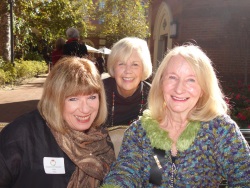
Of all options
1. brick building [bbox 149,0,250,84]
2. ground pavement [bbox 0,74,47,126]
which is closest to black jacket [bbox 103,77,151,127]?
ground pavement [bbox 0,74,47,126]

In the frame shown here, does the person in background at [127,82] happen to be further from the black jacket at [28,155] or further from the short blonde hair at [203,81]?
the black jacket at [28,155]

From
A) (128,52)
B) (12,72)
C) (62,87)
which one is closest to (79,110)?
(62,87)

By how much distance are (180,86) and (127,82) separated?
1237mm

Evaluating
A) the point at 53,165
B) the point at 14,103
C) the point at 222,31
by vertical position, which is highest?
the point at 222,31

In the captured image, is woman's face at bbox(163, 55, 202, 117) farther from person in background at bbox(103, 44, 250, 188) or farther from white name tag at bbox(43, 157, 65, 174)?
white name tag at bbox(43, 157, 65, 174)

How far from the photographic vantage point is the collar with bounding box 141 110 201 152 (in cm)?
210

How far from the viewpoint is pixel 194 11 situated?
9992mm

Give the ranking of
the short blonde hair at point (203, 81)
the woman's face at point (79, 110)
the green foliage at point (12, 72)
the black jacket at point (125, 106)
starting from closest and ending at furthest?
the short blonde hair at point (203, 81) < the woman's face at point (79, 110) < the black jacket at point (125, 106) < the green foliage at point (12, 72)

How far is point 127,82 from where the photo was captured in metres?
3.34

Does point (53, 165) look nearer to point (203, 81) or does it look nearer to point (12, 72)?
point (203, 81)

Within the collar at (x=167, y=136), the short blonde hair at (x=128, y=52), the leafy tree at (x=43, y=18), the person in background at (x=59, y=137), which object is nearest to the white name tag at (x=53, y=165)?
the person in background at (x=59, y=137)

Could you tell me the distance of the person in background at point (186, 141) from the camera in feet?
6.61

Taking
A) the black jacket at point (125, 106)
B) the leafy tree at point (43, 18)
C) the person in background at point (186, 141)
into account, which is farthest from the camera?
the leafy tree at point (43, 18)

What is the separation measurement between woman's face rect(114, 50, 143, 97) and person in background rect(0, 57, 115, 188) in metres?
0.94
